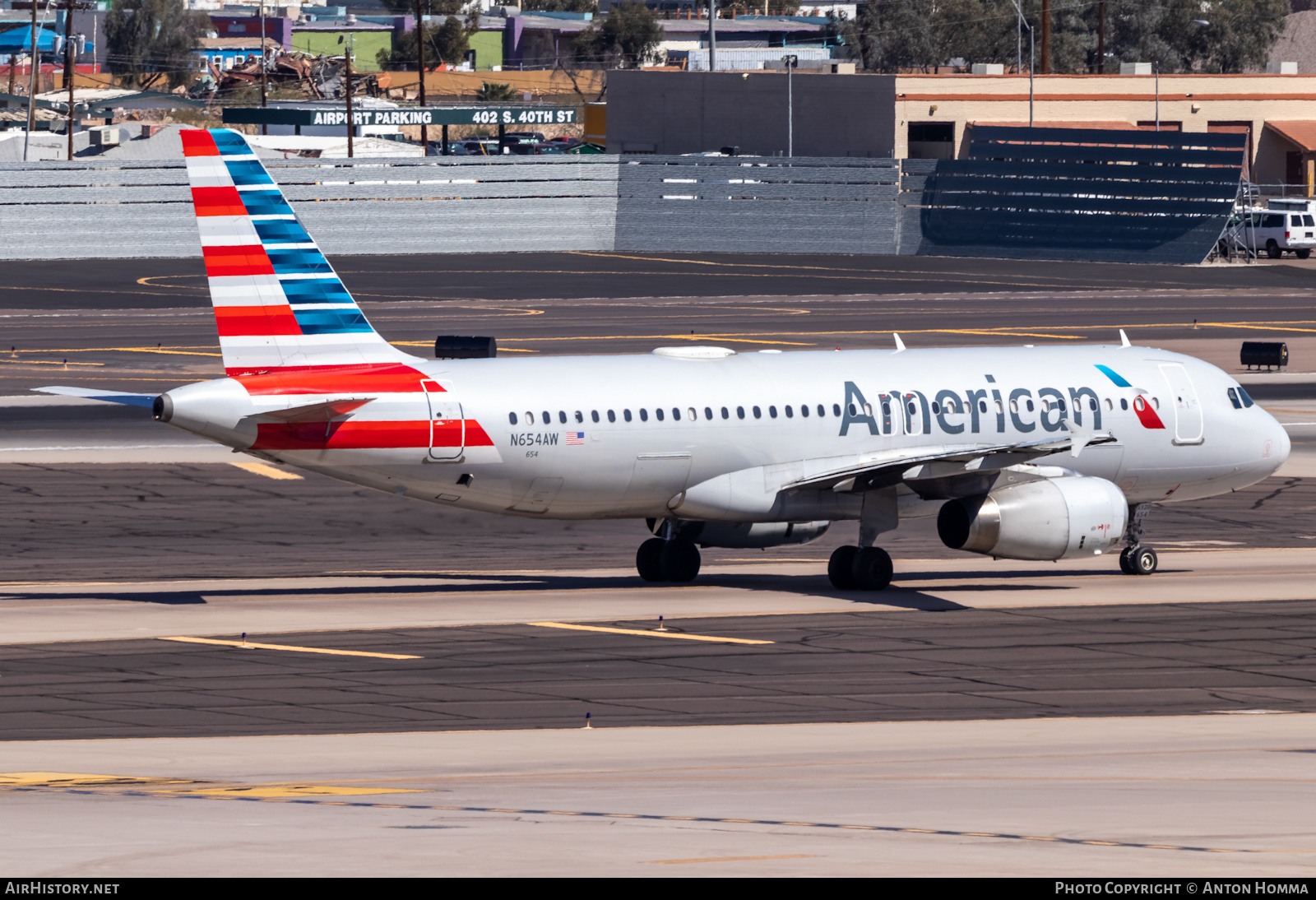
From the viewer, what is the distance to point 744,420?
37.6m

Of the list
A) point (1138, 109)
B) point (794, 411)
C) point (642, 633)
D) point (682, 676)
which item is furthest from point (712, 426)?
point (1138, 109)

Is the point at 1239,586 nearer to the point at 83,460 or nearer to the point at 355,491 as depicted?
the point at 355,491

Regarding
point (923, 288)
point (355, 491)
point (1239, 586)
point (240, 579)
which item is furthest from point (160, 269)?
point (1239, 586)

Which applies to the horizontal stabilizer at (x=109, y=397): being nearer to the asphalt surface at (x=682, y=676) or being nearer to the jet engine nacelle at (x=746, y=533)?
the asphalt surface at (x=682, y=676)

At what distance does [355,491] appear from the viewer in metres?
49.2

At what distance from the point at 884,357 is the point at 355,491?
585 inches

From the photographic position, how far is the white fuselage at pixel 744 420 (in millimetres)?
34906

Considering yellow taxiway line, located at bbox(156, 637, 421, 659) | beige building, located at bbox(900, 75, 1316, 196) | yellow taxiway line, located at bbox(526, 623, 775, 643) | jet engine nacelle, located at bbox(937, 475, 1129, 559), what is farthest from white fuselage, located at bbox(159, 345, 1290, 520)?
beige building, located at bbox(900, 75, 1316, 196)

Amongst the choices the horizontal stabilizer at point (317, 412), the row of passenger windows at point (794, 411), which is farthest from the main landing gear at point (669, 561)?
the horizontal stabilizer at point (317, 412)

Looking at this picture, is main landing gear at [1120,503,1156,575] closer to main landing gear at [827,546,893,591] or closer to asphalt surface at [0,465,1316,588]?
asphalt surface at [0,465,1316,588]

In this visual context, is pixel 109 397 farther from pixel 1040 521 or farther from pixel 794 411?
pixel 1040 521

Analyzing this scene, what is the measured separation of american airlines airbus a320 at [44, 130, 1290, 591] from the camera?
3441cm

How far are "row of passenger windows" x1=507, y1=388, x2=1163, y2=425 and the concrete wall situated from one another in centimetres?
10447

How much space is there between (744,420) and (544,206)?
88567mm
